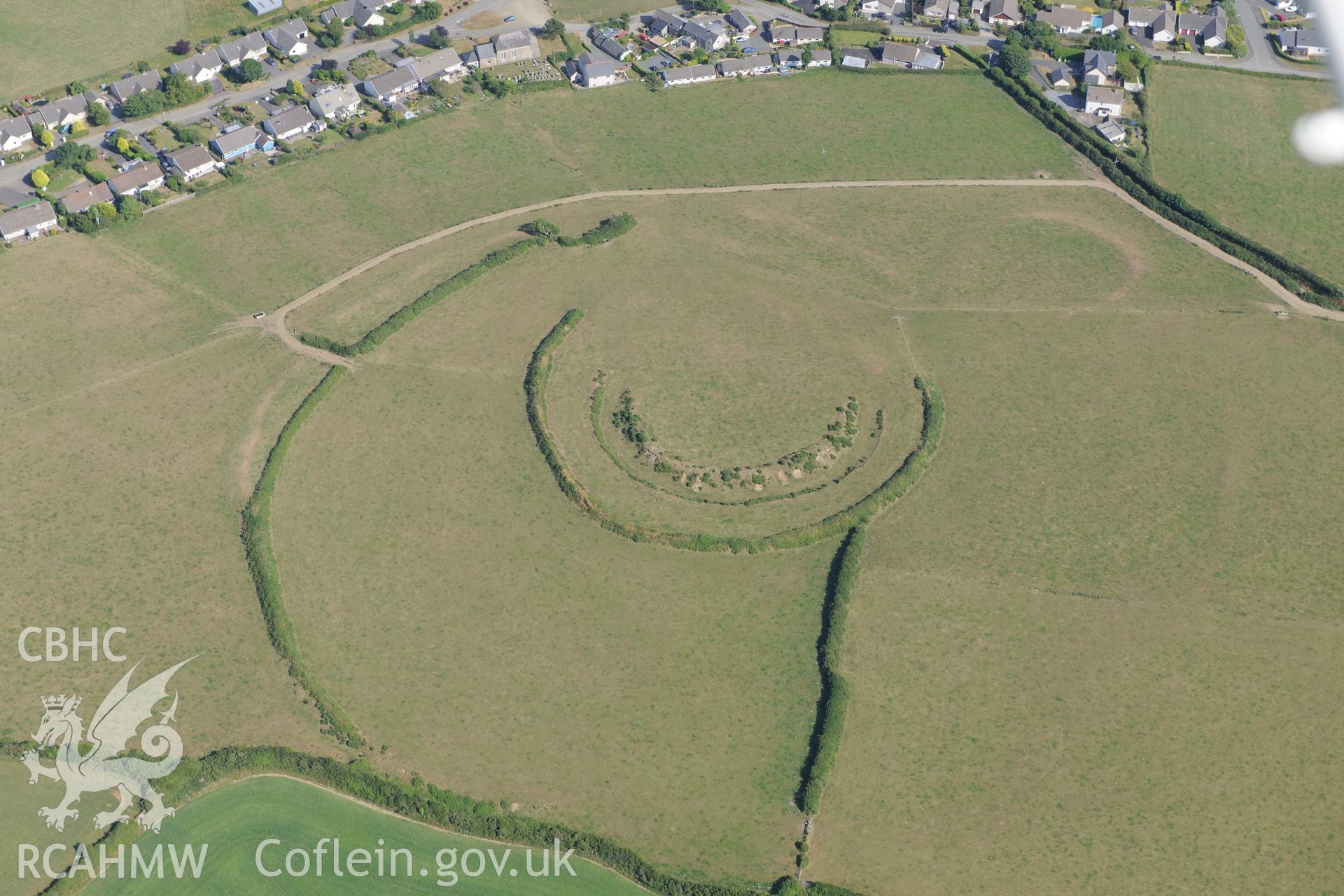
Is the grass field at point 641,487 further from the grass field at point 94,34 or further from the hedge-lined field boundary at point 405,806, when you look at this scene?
the grass field at point 94,34

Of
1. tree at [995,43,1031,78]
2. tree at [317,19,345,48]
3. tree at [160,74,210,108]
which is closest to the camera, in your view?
tree at [160,74,210,108]

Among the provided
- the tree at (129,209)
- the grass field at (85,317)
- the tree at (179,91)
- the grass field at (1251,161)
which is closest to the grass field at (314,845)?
the grass field at (85,317)

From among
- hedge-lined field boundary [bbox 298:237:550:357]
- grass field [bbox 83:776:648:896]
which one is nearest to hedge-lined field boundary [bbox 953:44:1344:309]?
hedge-lined field boundary [bbox 298:237:550:357]

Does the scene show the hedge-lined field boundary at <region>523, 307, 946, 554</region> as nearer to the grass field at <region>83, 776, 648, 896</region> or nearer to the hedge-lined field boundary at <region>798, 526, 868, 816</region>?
the hedge-lined field boundary at <region>798, 526, 868, 816</region>

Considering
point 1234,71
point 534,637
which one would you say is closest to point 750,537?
point 534,637

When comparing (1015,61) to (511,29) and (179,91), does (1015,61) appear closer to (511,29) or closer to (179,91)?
(511,29)

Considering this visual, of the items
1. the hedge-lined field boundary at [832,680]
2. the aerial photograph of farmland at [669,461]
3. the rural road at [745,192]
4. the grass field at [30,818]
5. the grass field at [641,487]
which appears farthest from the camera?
the rural road at [745,192]

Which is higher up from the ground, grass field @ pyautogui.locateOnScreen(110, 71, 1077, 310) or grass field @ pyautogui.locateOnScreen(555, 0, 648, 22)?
grass field @ pyautogui.locateOnScreen(555, 0, 648, 22)
